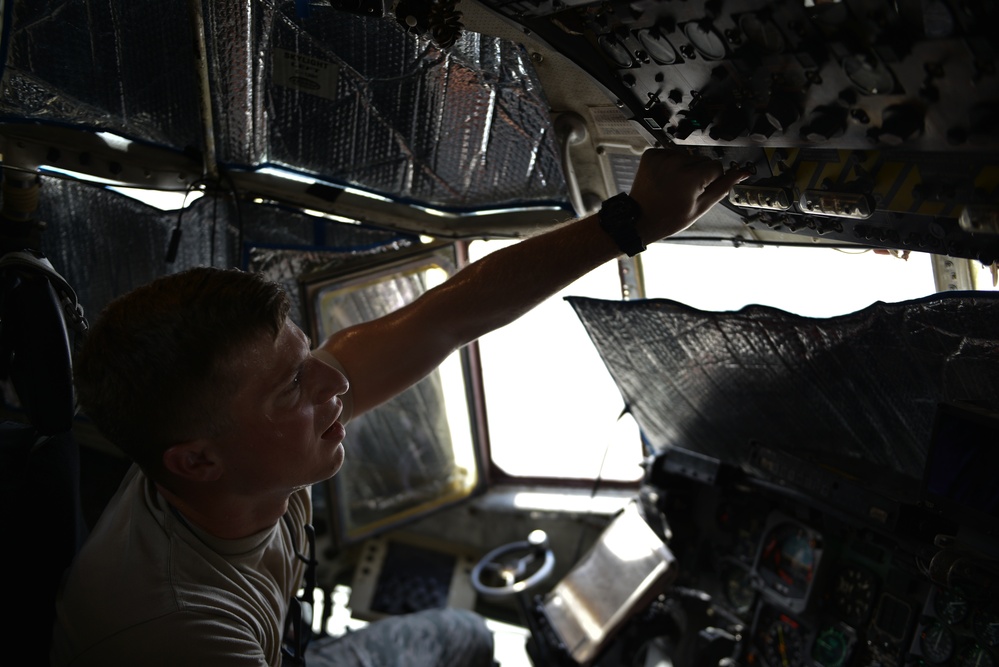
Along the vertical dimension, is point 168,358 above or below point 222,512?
above

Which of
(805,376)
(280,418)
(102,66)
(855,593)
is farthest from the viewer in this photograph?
(855,593)

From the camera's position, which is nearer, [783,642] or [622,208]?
[622,208]

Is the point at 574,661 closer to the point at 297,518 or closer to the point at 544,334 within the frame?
the point at 297,518

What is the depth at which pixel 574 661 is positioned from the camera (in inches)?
122

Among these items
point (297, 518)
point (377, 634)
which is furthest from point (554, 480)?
A: point (297, 518)

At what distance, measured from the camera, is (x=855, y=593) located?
2588 mm

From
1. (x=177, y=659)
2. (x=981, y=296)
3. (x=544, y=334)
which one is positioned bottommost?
(x=544, y=334)

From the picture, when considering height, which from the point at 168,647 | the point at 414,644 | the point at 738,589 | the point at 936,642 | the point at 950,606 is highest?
the point at 168,647

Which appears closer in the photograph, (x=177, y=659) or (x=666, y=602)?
(x=177, y=659)

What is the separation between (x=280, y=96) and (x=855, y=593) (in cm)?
240

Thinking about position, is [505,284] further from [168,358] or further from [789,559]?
[789,559]

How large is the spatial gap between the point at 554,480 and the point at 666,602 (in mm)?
1363

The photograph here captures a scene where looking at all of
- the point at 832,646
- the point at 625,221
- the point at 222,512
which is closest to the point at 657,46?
the point at 625,221

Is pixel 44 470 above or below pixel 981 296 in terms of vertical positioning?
below
